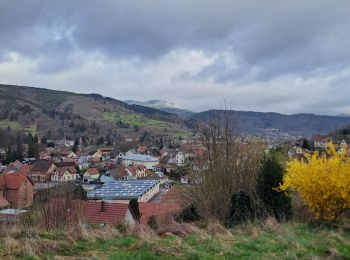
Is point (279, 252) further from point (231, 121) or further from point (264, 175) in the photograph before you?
point (231, 121)

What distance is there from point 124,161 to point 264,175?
82.4m

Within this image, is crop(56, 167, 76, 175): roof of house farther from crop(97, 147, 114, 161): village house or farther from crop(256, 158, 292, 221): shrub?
crop(256, 158, 292, 221): shrub

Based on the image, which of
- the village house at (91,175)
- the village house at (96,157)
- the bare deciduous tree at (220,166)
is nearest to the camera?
the bare deciduous tree at (220,166)

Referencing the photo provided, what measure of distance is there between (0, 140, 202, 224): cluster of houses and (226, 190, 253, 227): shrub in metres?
3.25

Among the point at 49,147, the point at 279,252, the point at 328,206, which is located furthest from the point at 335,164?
the point at 49,147

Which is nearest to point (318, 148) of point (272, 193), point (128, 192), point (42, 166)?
point (128, 192)

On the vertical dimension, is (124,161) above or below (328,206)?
below

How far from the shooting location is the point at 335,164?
11.3 metres

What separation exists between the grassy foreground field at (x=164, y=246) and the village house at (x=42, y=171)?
64.8m

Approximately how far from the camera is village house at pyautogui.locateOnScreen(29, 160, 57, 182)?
229ft

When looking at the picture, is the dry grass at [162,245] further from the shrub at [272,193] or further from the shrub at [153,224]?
the shrub at [272,193]

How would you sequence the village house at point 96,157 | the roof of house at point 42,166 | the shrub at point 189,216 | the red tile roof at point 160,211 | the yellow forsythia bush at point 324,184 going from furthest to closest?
1. the village house at point 96,157
2. the roof of house at point 42,166
3. the red tile roof at point 160,211
4. the shrub at point 189,216
5. the yellow forsythia bush at point 324,184

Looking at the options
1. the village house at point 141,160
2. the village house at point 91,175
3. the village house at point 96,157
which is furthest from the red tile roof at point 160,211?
the village house at point 96,157

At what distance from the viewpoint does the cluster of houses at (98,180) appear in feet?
67.3
